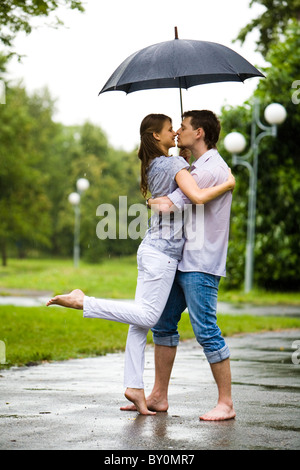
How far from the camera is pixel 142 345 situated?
530 centimetres

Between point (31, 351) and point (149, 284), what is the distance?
4164mm

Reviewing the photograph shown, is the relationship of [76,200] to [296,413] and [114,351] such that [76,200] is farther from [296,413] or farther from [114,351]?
[296,413]

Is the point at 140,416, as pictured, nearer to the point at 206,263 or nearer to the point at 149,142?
the point at 206,263

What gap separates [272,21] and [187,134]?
1879cm

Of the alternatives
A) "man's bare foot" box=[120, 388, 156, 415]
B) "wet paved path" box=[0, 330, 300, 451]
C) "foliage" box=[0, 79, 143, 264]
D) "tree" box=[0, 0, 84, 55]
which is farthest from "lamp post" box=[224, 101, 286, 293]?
"foliage" box=[0, 79, 143, 264]

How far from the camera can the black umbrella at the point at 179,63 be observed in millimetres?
5387

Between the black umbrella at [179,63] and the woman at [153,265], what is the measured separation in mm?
363

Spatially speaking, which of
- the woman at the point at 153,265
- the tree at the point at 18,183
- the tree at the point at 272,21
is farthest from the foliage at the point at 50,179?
the woman at the point at 153,265

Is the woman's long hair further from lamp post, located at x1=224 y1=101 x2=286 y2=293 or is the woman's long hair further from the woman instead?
lamp post, located at x1=224 y1=101 x2=286 y2=293

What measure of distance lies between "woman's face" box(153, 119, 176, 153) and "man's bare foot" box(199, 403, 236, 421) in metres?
1.70

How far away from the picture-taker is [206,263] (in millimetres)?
5125

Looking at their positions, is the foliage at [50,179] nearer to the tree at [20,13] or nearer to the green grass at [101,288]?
the green grass at [101,288]

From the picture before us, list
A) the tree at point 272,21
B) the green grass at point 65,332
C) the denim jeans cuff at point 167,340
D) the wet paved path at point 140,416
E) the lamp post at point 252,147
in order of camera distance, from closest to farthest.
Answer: the wet paved path at point 140,416 → the denim jeans cuff at point 167,340 → the green grass at point 65,332 → the lamp post at point 252,147 → the tree at point 272,21
